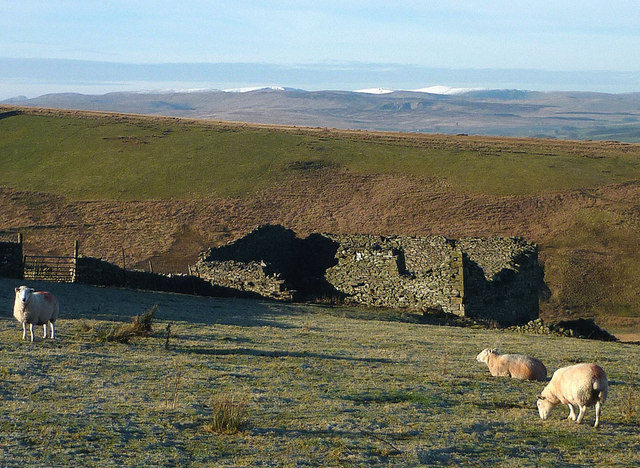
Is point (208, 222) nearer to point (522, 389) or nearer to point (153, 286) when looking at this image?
point (153, 286)

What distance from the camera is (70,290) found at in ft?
86.9

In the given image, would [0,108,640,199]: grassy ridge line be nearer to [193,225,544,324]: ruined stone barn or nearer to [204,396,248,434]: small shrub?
[193,225,544,324]: ruined stone barn

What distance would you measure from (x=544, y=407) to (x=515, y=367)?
3631 millimetres

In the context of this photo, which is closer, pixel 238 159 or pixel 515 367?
pixel 515 367

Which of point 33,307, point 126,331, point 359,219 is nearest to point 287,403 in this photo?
point 126,331

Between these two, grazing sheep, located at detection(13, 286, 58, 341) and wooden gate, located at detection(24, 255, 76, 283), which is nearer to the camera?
grazing sheep, located at detection(13, 286, 58, 341)

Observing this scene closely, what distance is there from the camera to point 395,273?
31938 mm

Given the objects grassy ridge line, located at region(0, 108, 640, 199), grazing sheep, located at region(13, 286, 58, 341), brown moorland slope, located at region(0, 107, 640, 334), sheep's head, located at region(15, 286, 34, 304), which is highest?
grassy ridge line, located at region(0, 108, 640, 199)

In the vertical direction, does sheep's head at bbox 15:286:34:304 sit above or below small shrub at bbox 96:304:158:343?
above

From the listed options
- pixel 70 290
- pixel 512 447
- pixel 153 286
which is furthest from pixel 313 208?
pixel 512 447

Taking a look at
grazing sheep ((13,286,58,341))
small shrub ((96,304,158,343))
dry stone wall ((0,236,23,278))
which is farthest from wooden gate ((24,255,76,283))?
grazing sheep ((13,286,58,341))

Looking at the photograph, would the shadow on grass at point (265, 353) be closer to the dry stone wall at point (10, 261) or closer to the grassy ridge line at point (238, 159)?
the dry stone wall at point (10, 261)

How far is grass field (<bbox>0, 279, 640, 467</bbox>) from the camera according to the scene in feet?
32.4

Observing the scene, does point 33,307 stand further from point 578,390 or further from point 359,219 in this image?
point 359,219
